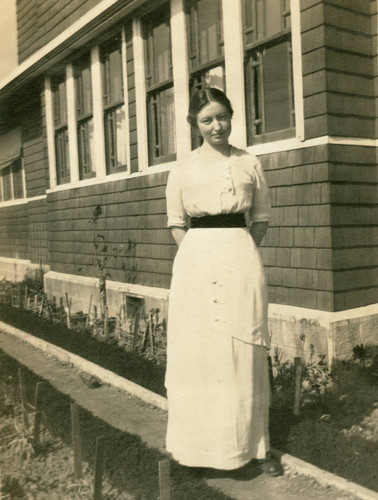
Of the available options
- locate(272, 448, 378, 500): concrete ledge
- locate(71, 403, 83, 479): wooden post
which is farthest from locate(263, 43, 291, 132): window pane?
locate(71, 403, 83, 479): wooden post

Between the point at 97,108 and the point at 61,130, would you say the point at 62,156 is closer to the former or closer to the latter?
the point at 61,130

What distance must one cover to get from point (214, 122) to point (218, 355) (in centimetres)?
122

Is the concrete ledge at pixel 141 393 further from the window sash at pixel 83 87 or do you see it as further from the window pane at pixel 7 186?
the window pane at pixel 7 186

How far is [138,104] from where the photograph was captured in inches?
257

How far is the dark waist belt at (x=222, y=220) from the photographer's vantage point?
9.19ft

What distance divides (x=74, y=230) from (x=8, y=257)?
2.91 m

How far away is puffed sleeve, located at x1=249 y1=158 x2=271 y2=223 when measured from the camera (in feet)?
9.41

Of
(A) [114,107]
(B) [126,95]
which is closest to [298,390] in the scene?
(B) [126,95]

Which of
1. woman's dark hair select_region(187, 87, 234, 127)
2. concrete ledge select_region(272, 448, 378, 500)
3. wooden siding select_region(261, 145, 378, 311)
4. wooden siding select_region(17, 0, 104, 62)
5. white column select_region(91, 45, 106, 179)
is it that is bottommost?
concrete ledge select_region(272, 448, 378, 500)

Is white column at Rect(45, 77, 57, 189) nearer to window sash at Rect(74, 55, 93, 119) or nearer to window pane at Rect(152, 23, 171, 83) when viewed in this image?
window sash at Rect(74, 55, 93, 119)

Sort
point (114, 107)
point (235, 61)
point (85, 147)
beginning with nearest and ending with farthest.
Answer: point (235, 61)
point (114, 107)
point (85, 147)

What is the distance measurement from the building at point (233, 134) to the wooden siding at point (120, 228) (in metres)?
0.02

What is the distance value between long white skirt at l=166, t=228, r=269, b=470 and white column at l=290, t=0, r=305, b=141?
2050 millimetres

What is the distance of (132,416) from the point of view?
4.23 meters
